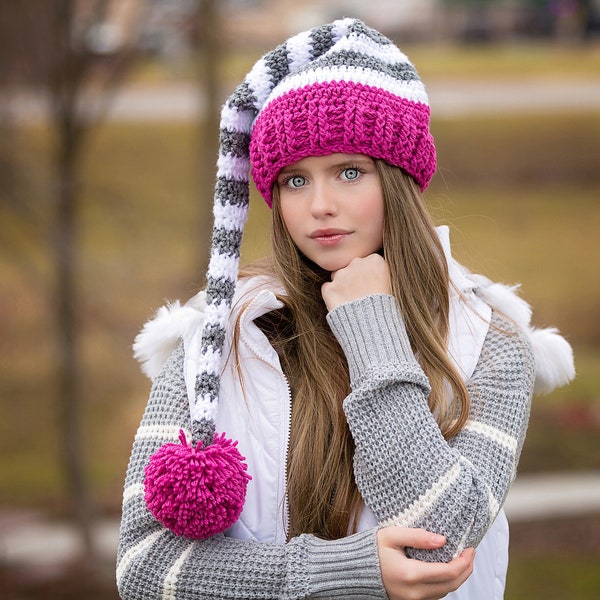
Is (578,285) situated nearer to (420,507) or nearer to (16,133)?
(16,133)

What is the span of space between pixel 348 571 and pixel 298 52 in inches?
42.1

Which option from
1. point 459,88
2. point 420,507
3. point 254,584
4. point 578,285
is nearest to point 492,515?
point 420,507

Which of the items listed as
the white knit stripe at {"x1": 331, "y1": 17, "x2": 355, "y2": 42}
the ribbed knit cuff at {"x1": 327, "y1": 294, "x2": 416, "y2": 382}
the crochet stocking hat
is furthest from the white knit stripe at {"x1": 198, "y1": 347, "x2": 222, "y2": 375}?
the white knit stripe at {"x1": 331, "y1": 17, "x2": 355, "y2": 42}

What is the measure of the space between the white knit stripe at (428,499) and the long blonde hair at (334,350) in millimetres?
150

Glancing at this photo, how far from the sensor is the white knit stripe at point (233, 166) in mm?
2070

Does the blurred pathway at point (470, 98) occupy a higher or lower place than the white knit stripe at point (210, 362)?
higher

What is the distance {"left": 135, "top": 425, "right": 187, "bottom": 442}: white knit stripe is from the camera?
76.2 inches

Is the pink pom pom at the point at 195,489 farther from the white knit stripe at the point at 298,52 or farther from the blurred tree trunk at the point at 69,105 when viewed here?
the blurred tree trunk at the point at 69,105

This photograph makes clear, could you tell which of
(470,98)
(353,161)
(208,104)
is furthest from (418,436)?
(470,98)

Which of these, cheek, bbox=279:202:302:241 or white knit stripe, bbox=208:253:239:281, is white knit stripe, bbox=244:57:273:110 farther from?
white knit stripe, bbox=208:253:239:281

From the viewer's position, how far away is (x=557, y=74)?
14719 mm

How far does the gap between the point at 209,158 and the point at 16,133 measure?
123 cm

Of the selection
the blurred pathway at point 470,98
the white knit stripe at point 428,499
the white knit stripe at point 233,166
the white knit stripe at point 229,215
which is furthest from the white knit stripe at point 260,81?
the blurred pathway at point 470,98

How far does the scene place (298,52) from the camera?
6.62 ft
